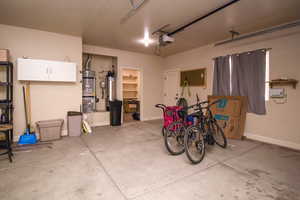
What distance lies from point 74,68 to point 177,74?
3.74 meters

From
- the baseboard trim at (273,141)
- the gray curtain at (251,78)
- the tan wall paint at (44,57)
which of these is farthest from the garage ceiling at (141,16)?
the baseboard trim at (273,141)

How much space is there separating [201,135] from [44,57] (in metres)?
4.23

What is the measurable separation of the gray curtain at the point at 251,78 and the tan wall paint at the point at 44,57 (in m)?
4.48

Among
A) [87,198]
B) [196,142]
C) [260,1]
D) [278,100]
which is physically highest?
[260,1]

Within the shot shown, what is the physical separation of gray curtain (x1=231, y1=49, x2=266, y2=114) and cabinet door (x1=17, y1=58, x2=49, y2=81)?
4.99 meters

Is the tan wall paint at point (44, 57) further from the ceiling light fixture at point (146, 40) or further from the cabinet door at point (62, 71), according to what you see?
the ceiling light fixture at point (146, 40)

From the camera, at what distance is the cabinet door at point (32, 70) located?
3309 mm

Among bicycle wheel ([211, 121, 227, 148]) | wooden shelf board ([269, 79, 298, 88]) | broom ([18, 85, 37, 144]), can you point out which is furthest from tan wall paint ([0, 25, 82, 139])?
wooden shelf board ([269, 79, 298, 88])

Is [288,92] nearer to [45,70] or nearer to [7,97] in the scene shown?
[45,70]

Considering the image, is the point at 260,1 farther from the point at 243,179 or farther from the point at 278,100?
the point at 243,179

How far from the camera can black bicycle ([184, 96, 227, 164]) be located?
2.51m

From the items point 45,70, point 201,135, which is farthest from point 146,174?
point 45,70

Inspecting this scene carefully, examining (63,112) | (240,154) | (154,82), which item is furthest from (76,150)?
(154,82)

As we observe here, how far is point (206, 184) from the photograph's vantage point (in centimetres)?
191
